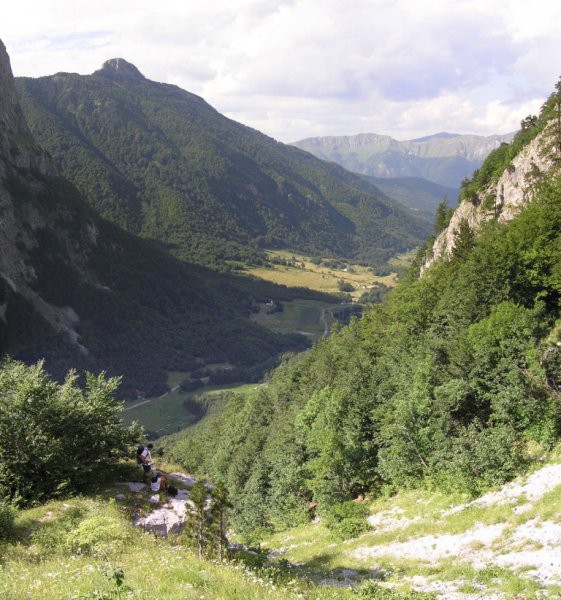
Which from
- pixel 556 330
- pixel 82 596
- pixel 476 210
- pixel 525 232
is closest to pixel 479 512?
pixel 556 330

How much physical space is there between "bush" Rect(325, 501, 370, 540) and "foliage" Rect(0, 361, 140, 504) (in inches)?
570

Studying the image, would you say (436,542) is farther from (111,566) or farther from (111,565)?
(111,566)

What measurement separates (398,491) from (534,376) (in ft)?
41.2

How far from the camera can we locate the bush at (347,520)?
1208 inches

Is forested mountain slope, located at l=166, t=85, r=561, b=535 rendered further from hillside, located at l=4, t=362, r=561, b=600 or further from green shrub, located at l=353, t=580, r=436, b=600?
green shrub, located at l=353, t=580, r=436, b=600

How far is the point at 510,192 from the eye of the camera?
77.0m

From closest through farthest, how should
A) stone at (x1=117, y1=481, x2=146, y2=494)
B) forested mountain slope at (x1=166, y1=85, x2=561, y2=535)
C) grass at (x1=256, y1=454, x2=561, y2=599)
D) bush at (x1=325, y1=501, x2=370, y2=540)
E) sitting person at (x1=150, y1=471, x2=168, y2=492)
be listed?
1. grass at (x1=256, y1=454, x2=561, y2=599)
2. sitting person at (x1=150, y1=471, x2=168, y2=492)
3. stone at (x1=117, y1=481, x2=146, y2=494)
4. forested mountain slope at (x1=166, y1=85, x2=561, y2=535)
5. bush at (x1=325, y1=501, x2=370, y2=540)

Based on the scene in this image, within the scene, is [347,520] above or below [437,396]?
below

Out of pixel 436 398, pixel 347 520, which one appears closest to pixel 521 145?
pixel 436 398

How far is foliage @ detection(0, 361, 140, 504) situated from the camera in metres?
23.8

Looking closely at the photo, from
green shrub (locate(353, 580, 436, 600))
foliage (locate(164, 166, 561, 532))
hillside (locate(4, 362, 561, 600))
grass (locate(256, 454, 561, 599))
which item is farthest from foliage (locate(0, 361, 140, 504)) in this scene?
foliage (locate(164, 166, 561, 532))

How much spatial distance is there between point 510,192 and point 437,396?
182 feet

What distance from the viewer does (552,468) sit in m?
25.2

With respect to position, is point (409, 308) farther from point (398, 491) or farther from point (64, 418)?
point (64, 418)
